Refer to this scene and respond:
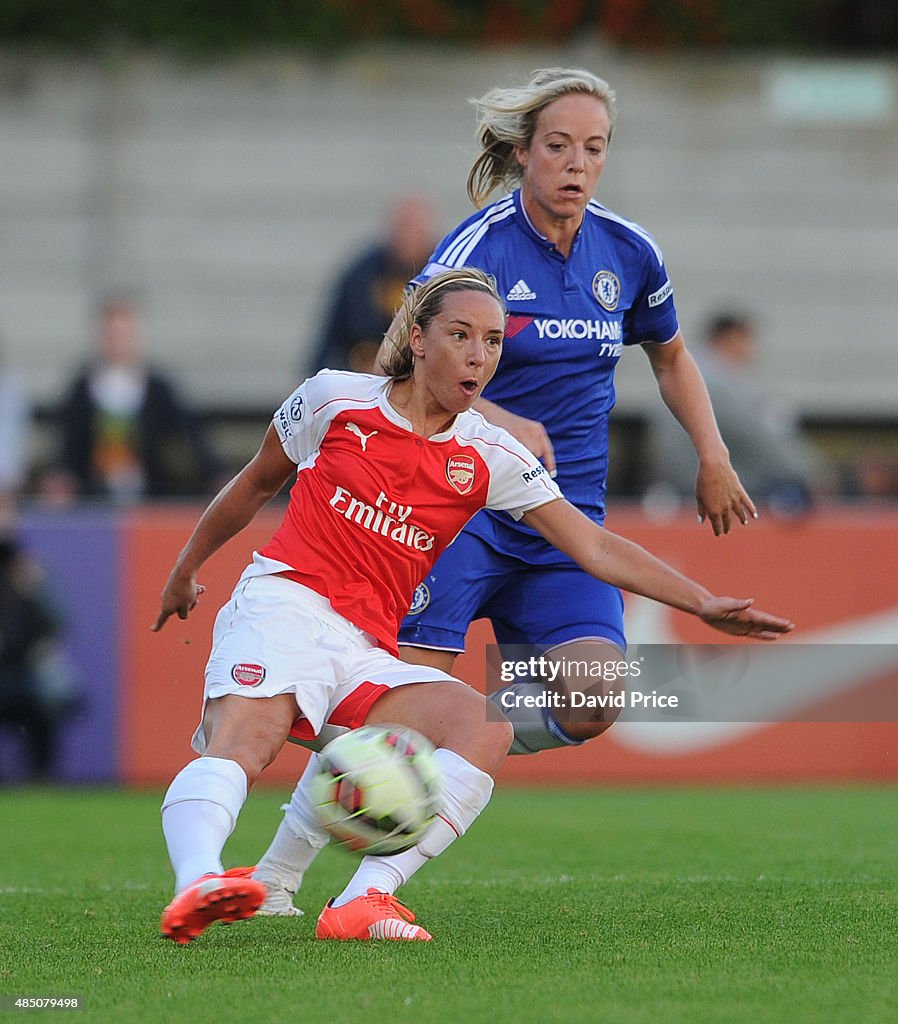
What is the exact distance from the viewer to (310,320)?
556 inches

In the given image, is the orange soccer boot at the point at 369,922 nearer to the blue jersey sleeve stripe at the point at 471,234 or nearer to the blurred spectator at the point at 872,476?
the blue jersey sleeve stripe at the point at 471,234

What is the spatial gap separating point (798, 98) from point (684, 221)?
1.45 m

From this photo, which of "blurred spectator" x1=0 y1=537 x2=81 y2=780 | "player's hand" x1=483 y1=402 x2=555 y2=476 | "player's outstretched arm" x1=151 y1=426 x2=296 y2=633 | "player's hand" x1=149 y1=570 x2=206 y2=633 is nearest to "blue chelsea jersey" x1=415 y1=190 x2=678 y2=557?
"player's hand" x1=483 y1=402 x2=555 y2=476

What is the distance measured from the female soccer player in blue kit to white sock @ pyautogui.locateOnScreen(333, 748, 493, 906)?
533 mm

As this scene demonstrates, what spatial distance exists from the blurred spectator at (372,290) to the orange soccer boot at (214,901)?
5.87m

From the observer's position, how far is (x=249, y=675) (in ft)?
14.5

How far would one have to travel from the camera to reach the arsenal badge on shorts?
4.40m

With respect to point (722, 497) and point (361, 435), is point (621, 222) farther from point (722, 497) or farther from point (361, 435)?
point (361, 435)

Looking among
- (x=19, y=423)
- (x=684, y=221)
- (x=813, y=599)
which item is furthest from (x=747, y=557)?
(x=684, y=221)

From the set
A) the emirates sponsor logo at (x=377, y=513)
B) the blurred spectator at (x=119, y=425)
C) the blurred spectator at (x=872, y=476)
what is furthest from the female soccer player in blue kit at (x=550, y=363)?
the blurred spectator at (x=872, y=476)

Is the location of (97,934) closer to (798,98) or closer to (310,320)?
(310,320)

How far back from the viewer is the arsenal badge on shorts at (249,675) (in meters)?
4.40

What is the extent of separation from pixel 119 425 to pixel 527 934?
243 inches

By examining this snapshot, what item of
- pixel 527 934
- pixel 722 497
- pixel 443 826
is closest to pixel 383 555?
pixel 443 826
